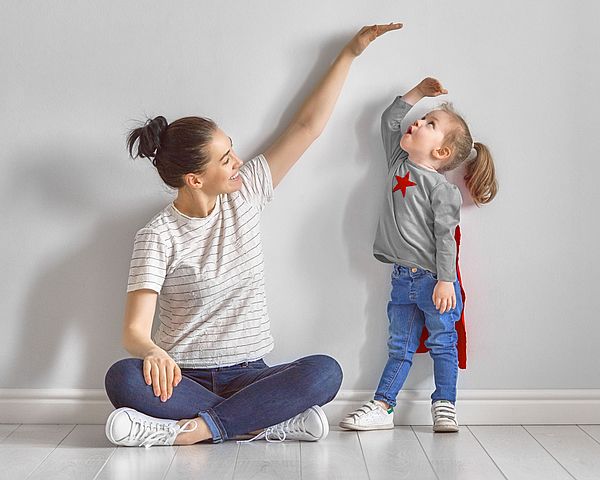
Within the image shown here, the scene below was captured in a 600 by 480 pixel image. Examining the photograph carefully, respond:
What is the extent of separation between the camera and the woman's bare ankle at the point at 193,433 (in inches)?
76.3

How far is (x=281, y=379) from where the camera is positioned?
1974mm

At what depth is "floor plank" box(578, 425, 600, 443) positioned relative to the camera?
2.04 meters

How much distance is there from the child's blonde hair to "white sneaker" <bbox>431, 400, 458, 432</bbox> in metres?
0.46

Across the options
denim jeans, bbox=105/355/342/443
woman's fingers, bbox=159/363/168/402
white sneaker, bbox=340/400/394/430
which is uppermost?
woman's fingers, bbox=159/363/168/402

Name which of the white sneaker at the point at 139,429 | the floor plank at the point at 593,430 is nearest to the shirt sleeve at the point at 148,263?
the white sneaker at the point at 139,429

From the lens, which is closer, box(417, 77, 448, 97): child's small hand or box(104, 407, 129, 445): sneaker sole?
box(104, 407, 129, 445): sneaker sole

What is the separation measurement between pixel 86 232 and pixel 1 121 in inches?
12.5

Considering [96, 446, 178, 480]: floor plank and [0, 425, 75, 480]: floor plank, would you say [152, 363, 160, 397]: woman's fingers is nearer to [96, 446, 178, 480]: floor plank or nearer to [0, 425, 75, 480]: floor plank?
[96, 446, 178, 480]: floor plank

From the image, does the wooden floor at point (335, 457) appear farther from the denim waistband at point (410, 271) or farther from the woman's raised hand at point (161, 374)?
the denim waistband at point (410, 271)

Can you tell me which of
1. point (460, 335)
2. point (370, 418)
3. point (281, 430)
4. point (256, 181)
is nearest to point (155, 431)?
point (281, 430)

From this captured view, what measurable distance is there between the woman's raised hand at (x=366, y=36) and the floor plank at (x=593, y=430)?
3.19 feet

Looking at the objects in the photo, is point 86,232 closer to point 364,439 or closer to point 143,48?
point 143,48

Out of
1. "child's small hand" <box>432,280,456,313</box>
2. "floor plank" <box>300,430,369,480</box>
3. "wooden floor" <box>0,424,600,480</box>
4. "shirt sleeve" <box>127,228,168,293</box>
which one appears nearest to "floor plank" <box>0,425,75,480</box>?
"wooden floor" <box>0,424,600,480</box>

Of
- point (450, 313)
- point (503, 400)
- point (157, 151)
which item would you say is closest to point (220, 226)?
point (157, 151)
